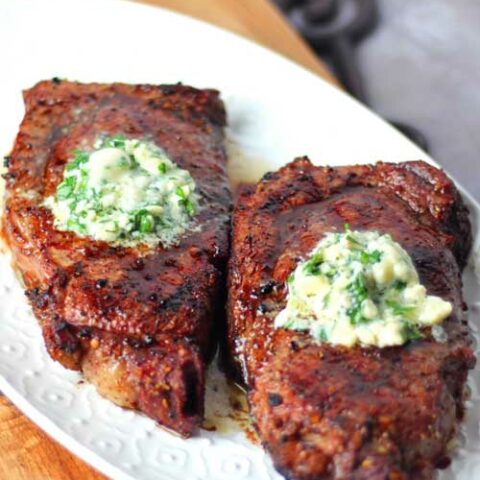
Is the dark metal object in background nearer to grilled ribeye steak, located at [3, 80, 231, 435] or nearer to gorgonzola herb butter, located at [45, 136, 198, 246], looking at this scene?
grilled ribeye steak, located at [3, 80, 231, 435]

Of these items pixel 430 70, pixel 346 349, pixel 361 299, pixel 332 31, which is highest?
pixel 361 299

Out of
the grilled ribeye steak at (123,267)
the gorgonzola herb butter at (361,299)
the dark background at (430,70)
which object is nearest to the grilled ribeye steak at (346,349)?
the gorgonzola herb butter at (361,299)

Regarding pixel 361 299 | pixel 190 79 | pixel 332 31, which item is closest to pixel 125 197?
pixel 361 299

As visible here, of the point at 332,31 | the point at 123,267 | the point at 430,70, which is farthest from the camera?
the point at 430,70

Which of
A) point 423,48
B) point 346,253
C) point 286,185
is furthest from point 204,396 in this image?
point 423,48

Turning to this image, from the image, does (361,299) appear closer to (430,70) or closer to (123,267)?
(123,267)

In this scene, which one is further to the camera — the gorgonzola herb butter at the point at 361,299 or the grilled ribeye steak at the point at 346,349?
the gorgonzola herb butter at the point at 361,299

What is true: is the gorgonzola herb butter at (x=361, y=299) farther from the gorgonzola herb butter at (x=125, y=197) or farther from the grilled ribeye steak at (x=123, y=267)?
the gorgonzola herb butter at (x=125, y=197)
